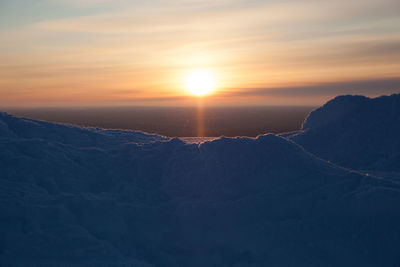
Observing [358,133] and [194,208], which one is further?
[358,133]

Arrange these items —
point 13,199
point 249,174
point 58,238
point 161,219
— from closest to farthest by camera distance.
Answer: point 58,238 < point 13,199 < point 161,219 < point 249,174

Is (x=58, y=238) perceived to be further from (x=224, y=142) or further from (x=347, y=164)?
(x=347, y=164)

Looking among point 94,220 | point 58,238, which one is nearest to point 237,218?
point 94,220

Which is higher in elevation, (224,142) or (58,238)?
(224,142)

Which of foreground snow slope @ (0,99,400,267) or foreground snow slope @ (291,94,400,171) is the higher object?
foreground snow slope @ (291,94,400,171)

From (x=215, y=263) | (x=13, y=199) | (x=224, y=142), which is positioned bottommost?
(x=215, y=263)
